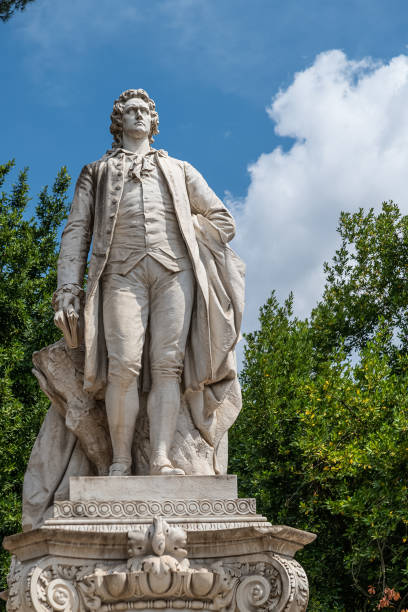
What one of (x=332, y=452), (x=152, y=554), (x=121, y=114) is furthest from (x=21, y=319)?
(x=152, y=554)

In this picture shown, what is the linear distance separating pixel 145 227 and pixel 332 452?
9.36 m

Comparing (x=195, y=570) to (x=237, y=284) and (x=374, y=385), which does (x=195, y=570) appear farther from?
(x=374, y=385)

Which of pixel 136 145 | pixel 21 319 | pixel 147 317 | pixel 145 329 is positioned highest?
pixel 21 319

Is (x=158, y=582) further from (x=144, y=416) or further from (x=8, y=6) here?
(x=8, y=6)

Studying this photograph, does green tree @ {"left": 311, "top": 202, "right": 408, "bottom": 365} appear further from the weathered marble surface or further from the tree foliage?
the weathered marble surface

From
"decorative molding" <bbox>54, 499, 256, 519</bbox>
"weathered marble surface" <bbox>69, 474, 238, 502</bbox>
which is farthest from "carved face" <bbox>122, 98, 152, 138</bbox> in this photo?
"decorative molding" <bbox>54, 499, 256, 519</bbox>

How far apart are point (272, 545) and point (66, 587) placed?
1.37 metres

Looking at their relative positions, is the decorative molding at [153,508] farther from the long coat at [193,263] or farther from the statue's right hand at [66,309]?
the statue's right hand at [66,309]

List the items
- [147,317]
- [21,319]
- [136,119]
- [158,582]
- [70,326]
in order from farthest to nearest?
[21,319]
[136,119]
[147,317]
[70,326]
[158,582]

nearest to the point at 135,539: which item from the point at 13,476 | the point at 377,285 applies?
the point at 13,476

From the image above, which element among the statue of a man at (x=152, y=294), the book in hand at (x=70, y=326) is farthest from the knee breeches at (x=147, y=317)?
the book in hand at (x=70, y=326)

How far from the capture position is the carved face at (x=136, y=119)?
7.97 metres

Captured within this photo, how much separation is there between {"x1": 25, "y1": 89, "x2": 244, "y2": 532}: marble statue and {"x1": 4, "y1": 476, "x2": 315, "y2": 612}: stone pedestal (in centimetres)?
45

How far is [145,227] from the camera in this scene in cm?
743
